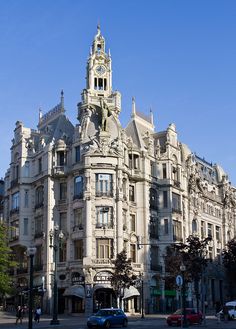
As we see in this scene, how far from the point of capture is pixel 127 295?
69.5m

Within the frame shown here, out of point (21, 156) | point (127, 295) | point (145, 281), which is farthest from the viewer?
point (21, 156)

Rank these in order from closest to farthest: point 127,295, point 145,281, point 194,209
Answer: point 127,295
point 145,281
point 194,209

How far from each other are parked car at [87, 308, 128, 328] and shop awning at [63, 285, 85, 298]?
2349cm

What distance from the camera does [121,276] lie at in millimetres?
64875

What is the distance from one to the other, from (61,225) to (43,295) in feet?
30.2

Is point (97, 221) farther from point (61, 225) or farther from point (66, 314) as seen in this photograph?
point (66, 314)

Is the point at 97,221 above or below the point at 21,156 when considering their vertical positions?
below

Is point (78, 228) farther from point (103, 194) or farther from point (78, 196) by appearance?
point (103, 194)

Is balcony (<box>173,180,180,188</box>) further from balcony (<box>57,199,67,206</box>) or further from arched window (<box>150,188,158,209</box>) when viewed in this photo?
balcony (<box>57,199,67,206</box>)

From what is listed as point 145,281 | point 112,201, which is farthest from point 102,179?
point 145,281

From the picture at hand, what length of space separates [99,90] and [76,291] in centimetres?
2838

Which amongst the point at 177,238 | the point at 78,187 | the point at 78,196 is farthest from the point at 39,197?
the point at 177,238

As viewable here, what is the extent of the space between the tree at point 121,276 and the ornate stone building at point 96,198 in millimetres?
4004

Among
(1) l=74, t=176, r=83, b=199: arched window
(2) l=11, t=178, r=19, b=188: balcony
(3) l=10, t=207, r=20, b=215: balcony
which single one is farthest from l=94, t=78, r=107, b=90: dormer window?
(3) l=10, t=207, r=20, b=215: balcony
